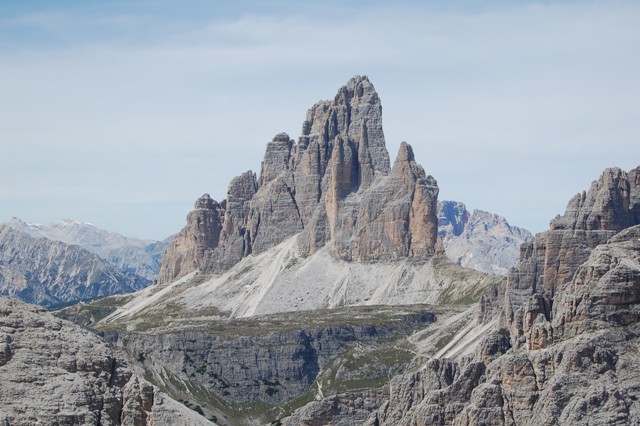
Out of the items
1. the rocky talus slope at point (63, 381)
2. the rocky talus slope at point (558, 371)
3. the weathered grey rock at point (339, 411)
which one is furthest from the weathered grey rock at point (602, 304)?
the rocky talus slope at point (63, 381)

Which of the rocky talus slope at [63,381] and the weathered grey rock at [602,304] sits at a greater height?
the weathered grey rock at [602,304]

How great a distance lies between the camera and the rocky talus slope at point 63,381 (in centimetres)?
9550

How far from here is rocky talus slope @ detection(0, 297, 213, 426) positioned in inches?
3760

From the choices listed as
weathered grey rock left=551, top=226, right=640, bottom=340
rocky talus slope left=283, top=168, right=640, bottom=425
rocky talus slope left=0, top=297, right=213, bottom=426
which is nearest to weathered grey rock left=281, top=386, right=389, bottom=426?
rocky talus slope left=283, top=168, right=640, bottom=425

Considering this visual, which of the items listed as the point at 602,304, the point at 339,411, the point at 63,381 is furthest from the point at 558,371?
the point at 339,411

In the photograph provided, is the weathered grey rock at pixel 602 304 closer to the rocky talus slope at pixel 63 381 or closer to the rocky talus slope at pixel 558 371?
the rocky talus slope at pixel 558 371

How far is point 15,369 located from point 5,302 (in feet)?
20.4

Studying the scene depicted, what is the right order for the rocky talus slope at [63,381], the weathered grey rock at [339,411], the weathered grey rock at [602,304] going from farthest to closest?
the weathered grey rock at [339,411] → the weathered grey rock at [602,304] → the rocky talus slope at [63,381]

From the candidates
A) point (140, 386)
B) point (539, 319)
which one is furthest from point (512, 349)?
point (140, 386)

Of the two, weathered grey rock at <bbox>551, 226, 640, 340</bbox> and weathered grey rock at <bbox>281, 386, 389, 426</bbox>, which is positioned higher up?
weathered grey rock at <bbox>551, 226, 640, 340</bbox>

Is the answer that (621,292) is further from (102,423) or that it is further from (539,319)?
(102,423)

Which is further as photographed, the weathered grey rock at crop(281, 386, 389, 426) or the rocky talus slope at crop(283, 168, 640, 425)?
the weathered grey rock at crop(281, 386, 389, 426)

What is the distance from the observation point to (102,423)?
320 ft

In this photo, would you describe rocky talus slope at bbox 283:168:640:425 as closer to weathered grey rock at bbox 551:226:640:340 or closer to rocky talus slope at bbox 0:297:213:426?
weathered grey rock at bbox 551:226:640:340
